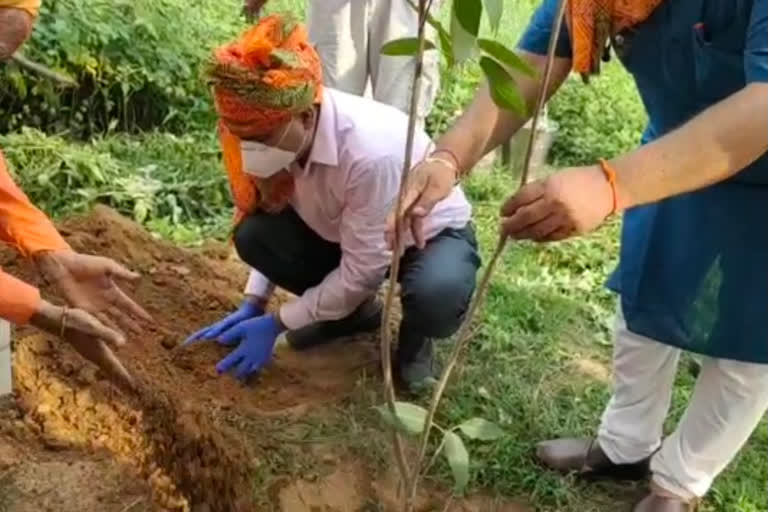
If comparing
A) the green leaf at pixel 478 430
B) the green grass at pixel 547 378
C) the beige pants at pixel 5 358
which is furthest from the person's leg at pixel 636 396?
the beige pants at pixel 5 358

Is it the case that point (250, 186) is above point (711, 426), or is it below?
above

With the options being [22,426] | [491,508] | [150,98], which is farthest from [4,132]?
[491,508]

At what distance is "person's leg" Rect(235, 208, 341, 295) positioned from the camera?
288 cm

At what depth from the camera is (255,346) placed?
2824mm

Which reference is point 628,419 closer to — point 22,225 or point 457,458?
point 457,458

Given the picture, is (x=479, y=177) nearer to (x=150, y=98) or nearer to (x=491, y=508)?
(x=150, y=98)

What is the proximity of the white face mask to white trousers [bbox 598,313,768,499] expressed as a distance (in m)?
0.78

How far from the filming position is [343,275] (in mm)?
2707

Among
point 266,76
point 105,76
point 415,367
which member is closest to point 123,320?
point 266,76

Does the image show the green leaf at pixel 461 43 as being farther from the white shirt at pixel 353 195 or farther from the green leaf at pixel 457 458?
the white shirt at pixel 353 195

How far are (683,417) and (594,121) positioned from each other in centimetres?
287

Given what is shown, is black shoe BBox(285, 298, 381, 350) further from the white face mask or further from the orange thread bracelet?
the orange thread bracelet

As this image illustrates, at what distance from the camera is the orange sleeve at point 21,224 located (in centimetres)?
224

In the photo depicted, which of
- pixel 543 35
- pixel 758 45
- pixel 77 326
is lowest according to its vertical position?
pixel 77 326
